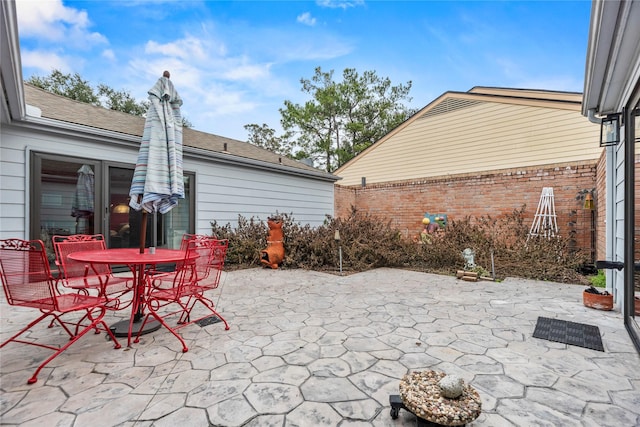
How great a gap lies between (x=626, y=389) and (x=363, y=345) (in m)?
1.77

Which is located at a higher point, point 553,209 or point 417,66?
point 417,66

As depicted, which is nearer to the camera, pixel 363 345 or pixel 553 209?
pixel 363 345

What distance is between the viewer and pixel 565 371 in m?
2.19

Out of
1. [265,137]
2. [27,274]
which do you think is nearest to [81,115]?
[27,274]

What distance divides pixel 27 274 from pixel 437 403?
2835 mm

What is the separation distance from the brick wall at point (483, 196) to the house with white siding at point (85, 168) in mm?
4408

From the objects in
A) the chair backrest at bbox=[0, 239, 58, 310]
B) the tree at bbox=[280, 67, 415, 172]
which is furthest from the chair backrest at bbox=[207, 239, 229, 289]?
the tree at bbox=[280, 67, 415, 172]

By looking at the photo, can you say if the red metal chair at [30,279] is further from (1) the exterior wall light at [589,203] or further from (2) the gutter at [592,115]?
(1) the exterior wall light at [589,203]

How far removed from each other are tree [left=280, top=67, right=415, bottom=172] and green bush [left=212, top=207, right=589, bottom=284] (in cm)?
1266

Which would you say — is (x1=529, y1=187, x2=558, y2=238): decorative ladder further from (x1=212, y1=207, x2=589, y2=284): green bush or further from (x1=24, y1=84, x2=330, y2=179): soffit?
(x1=24, y1=84, x2=330, y2=179): soffit

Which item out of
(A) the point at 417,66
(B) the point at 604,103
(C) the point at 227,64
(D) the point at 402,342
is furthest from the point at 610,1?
(C) the point at 227,64

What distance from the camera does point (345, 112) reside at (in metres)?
19.5

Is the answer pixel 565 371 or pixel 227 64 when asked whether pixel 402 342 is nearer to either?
pixel 565 371

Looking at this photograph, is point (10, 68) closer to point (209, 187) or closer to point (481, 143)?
point (209, 187)
